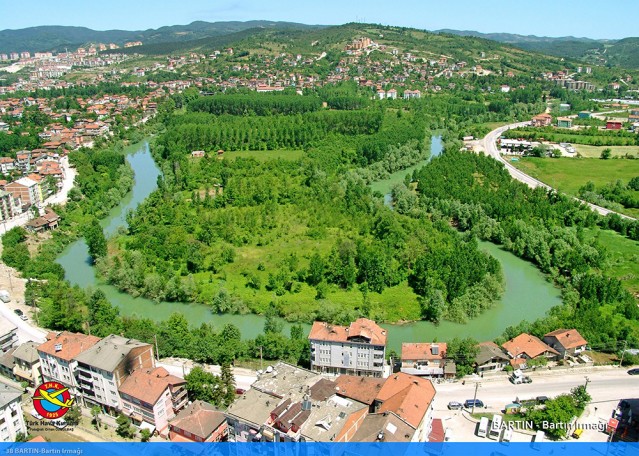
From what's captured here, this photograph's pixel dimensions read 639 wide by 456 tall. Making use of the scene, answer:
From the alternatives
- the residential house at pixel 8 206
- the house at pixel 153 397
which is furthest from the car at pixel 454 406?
the residential house at pixel 8 206

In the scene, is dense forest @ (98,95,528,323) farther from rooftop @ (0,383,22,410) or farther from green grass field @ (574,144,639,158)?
green grass field @ (574,144,639,158)

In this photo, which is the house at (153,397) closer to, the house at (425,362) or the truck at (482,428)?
the house at (425,362)

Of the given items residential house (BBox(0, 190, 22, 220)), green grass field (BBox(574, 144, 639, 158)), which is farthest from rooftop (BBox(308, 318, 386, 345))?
green grass field (BBox(574, 144, 639, 158))

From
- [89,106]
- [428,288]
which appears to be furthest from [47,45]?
[428,288]

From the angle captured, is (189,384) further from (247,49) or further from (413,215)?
(247,49)

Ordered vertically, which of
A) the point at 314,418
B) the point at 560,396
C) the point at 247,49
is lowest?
the point at 560,396
